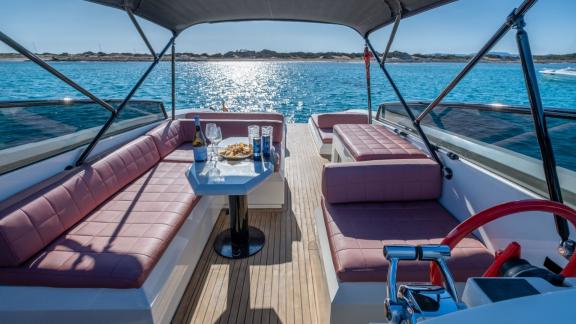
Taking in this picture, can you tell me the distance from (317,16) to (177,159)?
2160mm

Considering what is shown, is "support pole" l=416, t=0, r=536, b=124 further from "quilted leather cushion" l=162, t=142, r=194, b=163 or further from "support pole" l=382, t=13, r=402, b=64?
"quilted leather cushion" l=162, t=142, r=194, b=163

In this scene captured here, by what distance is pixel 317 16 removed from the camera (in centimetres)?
314

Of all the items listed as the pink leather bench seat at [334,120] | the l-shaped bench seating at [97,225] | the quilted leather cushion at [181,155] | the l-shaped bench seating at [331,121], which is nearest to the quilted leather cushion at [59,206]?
the l-shaped bench seating at [97,225]

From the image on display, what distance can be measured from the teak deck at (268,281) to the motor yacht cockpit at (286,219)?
1 centimetres

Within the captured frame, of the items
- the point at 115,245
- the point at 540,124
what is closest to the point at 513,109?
the point at 540,124

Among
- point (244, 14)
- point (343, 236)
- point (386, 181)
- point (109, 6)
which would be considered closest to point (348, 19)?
point (244, 14)

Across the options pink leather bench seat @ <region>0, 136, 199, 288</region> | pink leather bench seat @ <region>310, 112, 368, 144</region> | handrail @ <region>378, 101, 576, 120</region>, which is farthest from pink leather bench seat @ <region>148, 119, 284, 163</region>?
handrail @ <region>378, 101, 576, 120</region>

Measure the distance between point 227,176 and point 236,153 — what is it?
14.8 inches

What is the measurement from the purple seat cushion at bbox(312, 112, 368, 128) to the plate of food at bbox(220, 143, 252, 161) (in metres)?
2.98

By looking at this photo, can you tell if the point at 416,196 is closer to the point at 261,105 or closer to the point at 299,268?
the point at 299,268

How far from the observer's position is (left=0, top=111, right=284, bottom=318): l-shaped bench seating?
130cm

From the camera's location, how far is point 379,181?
6.58ft

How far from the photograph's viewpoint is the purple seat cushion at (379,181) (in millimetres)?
1991

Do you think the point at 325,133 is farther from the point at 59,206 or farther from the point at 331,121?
the point at 59,206
